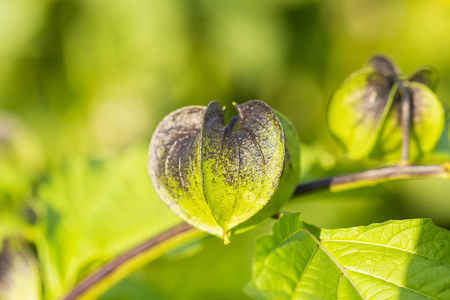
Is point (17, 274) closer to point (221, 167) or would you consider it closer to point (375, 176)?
point (221, 167)

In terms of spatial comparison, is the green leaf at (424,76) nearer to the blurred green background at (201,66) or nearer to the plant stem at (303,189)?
the plant stem at (303,189)

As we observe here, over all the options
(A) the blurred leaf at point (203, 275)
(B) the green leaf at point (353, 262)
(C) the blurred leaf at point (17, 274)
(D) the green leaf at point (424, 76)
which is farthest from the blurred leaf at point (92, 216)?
(D) the green leaf at point (424, 76)

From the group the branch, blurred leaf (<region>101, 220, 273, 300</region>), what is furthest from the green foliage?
blurred leaf (<region>101, 220, 273, 300</region>)

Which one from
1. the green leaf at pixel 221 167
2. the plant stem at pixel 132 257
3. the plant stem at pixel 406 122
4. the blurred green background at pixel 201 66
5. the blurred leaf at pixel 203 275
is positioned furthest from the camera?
the blurred green background at pixel 201 66

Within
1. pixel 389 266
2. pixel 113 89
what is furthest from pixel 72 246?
pixel 113 89

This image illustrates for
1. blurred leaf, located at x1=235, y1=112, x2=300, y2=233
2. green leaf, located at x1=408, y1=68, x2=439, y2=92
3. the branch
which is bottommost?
the branch

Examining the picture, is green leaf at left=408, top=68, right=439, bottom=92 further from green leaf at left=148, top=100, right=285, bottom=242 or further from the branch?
green leaf at left=148, top=100, right=285, bottom=242

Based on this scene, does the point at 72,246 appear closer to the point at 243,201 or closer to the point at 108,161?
the point at 108,161

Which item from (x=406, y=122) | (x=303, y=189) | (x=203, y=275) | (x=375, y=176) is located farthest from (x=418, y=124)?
(x=203, y=275)
